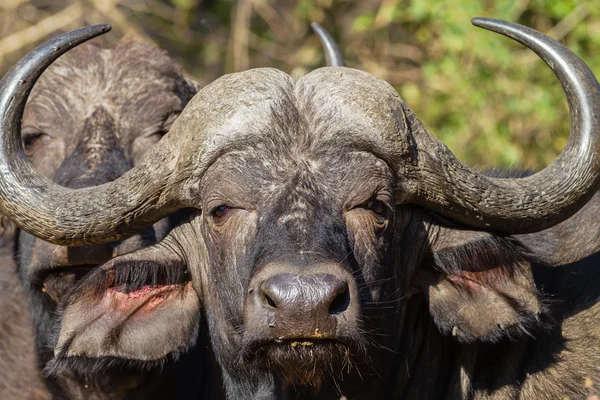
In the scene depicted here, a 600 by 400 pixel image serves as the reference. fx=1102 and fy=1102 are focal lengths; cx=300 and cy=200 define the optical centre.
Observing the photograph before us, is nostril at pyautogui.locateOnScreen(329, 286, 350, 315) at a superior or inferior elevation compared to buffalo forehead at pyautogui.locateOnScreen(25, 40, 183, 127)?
inferior

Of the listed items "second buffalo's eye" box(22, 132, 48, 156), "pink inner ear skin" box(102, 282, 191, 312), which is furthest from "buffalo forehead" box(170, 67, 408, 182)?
"second buffalo's eye" box(22, 132, 48, 156)

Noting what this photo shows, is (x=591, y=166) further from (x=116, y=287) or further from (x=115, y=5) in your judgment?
(x=115, y=5)

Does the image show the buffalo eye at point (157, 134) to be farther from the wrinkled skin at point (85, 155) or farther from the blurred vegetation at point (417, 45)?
the blurred vegetation at point (417, 45)

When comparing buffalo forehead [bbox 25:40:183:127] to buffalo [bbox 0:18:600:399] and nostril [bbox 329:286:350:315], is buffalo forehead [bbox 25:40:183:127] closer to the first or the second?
buffalo [bbox 0:18:600:399]

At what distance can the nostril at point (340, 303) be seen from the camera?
4191 mm

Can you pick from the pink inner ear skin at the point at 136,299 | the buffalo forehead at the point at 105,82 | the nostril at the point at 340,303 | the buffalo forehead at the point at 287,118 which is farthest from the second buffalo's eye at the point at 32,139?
the nostril at the point at 340,303

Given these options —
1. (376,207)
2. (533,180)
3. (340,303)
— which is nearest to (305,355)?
(340,303)

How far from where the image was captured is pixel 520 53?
10.4 meters

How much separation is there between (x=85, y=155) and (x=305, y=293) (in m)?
2.50

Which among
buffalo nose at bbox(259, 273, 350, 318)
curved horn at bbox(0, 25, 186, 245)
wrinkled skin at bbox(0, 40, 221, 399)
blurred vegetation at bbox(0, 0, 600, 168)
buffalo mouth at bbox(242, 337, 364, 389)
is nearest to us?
buffalo nose at bbox(259, 273, 350, 318)

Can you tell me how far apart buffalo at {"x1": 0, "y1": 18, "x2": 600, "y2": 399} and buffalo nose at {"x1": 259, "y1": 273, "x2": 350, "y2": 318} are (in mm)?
250

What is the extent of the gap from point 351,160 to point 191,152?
707mm

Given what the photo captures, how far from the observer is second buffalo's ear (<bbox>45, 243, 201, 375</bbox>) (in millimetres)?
5004

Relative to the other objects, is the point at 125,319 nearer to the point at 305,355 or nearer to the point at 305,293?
the point at 305,355
